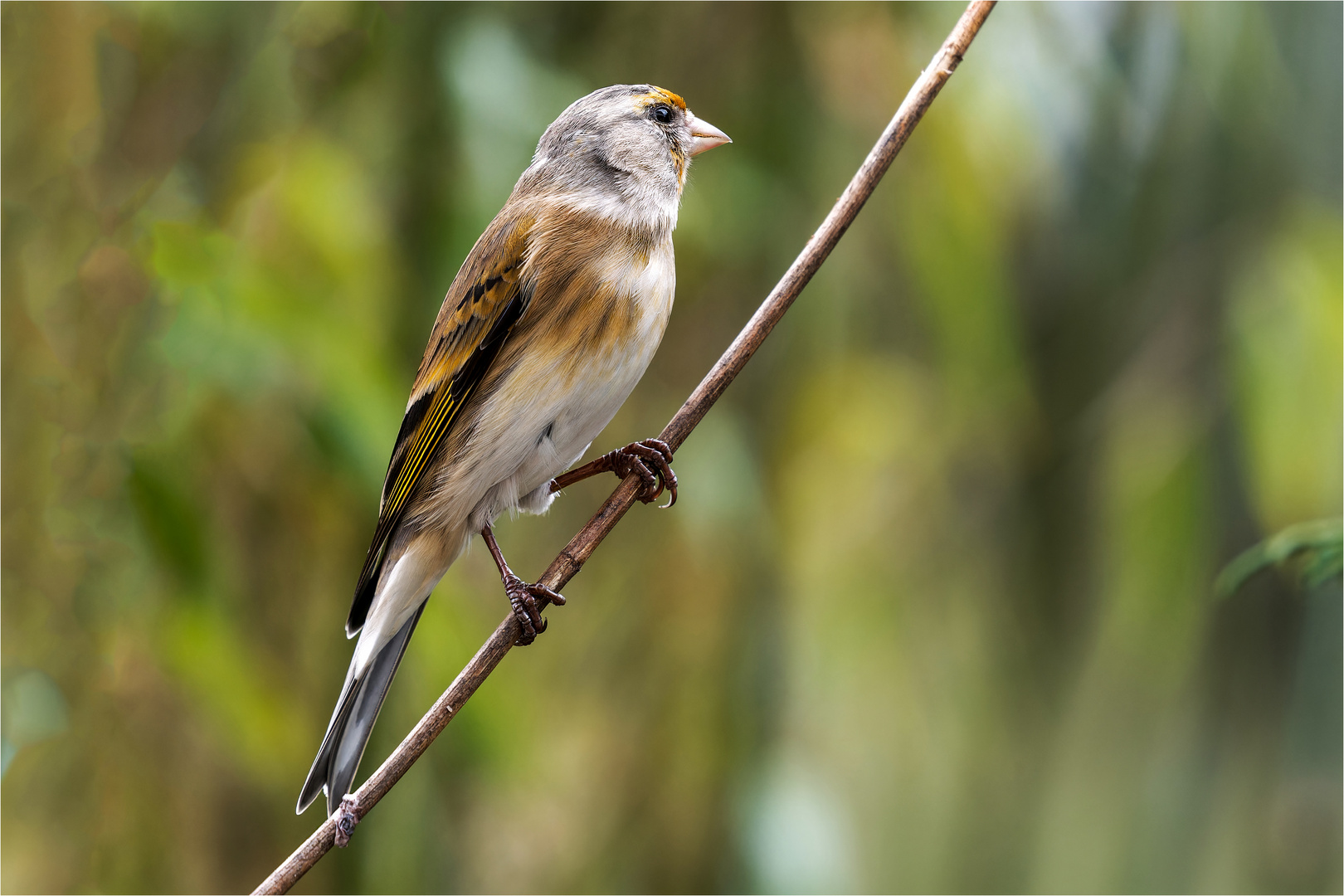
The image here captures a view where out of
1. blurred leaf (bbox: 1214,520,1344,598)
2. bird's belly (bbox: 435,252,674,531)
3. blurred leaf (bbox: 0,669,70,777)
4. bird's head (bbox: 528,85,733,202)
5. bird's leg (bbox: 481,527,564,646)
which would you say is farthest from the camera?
blurred leaf (bbox: 0,669,70,777)

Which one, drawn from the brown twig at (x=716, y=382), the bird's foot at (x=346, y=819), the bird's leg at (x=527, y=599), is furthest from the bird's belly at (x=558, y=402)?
the bird's foot at (x=346, y=819)

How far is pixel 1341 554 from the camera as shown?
4.20 feet

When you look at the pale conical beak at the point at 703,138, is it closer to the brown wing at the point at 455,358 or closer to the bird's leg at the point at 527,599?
the brown wing at the point at 455,358

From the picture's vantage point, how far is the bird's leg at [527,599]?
65.5 inches

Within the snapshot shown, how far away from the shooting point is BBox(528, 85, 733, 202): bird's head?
2.03 meters

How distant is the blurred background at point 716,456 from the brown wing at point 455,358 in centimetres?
27

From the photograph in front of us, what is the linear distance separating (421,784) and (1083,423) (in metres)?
1.93

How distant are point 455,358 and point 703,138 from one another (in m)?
0.65

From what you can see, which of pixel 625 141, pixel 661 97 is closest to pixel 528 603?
pixel 625 141

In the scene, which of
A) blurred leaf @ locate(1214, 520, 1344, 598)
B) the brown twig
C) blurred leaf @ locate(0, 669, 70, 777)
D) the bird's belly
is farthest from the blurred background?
blurred leaf @ locate(1214, 520, 1344, 598)

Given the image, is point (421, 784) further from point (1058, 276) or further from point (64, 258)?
point (1058, 276)

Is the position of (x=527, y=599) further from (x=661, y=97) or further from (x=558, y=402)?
(x=661, y=97)

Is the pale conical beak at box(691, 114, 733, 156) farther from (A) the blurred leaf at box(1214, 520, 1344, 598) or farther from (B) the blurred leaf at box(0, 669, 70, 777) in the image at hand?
(B) the blurred leaf at box(0, 669, 70, 777)

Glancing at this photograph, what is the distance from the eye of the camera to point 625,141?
81.4 inches
